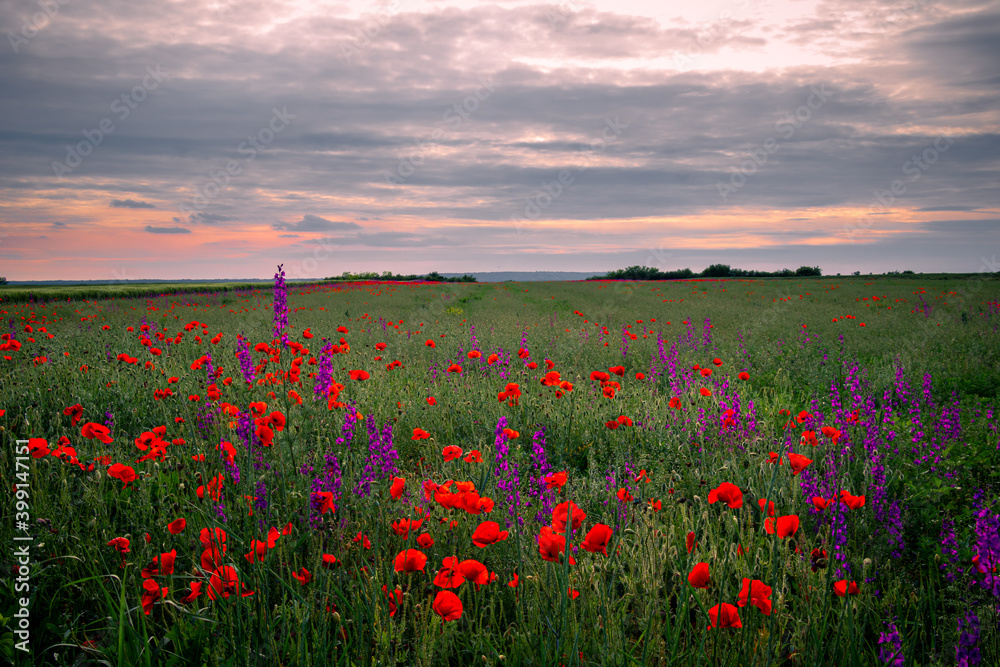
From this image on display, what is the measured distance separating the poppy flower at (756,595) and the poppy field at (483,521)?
11mm

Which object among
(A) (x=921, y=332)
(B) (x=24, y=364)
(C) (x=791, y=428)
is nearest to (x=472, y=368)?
(C) (x=791, y=428)

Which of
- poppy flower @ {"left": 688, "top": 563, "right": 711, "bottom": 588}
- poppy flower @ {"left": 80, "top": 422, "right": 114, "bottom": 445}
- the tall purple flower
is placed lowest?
poppy flower @ {"left": 688, "top": 563, "right": 711, "bottom": 588}

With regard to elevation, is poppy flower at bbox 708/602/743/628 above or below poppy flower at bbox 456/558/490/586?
below

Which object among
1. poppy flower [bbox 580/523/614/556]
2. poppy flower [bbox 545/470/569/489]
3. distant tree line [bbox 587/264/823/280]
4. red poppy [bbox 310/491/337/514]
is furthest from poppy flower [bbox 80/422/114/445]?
distant tree line [bbox 587/264/823/280]

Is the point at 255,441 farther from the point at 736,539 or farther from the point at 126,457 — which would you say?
the point at 736,539

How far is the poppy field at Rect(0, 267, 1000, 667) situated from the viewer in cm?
158

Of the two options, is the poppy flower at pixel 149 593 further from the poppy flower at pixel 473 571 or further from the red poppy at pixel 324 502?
the poppy flower at pixel 473 571

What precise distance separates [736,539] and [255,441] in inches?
96.4

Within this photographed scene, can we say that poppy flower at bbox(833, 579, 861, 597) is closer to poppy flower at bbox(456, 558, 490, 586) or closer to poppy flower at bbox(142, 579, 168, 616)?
poppy flower at bbox(456, 558, 490, 586)

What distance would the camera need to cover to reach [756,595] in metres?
1.45

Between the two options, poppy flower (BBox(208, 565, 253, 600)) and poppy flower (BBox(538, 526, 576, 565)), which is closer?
poppy flower (BBox(538, 526, 576, 565))

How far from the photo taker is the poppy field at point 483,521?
1.58 m

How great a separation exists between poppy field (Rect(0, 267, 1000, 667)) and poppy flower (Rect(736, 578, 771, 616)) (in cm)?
1

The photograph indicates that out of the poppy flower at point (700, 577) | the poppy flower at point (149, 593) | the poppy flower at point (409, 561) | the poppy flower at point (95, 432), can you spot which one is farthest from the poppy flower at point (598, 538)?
the poppy flower at point (95, 432)
